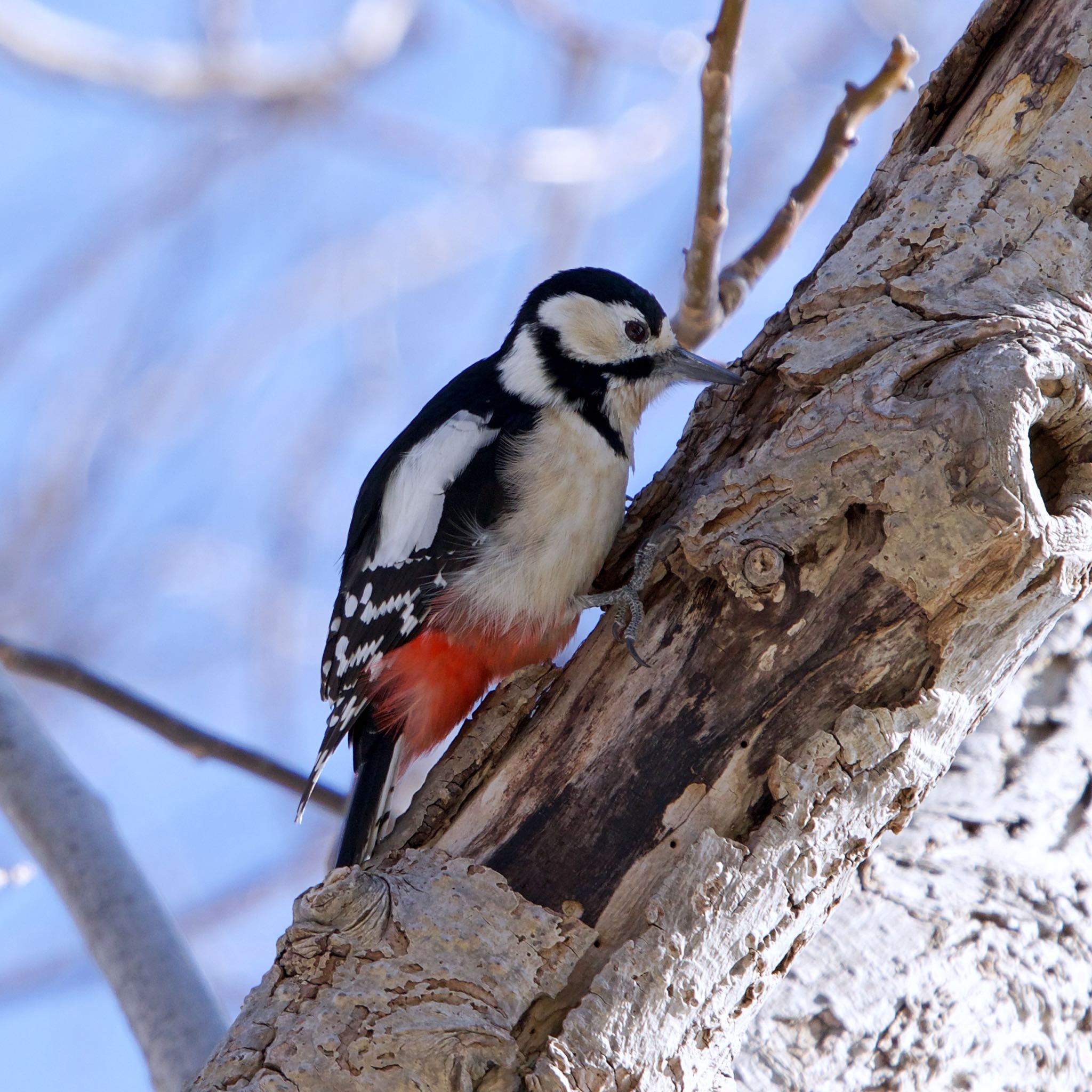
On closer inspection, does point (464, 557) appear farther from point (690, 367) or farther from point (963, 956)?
point (963, 956)

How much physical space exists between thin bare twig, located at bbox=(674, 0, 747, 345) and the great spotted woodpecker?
147 mm

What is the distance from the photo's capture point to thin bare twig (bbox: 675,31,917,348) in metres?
2.72

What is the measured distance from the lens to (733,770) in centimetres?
178

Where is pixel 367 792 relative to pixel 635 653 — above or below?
above

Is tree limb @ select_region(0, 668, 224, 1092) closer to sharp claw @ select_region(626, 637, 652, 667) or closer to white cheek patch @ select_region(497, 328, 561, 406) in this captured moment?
sharp claw @ select_region(626, 637, 652, 667)

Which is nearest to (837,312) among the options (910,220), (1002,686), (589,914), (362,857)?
(910,220)

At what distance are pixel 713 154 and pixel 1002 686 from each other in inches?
55.3

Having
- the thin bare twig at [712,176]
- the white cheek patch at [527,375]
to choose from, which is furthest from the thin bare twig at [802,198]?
the white cheek patch at [527,375]

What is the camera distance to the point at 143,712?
250 cm

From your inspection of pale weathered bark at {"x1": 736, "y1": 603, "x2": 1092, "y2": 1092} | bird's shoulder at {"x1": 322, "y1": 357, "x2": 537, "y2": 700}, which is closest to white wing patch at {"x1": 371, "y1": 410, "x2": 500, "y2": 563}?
bird's shoulder at {"x1": 322, "y1": 357, "x2": 537, "y2": 700}

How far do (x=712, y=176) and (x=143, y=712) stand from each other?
1.73 m

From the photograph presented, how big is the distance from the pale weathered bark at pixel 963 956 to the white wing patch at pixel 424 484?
3.93ft

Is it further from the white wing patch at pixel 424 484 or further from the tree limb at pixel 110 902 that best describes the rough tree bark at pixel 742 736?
the white wing patch at pixel 424 484

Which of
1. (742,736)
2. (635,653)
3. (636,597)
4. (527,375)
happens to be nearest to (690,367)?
(527,375)
